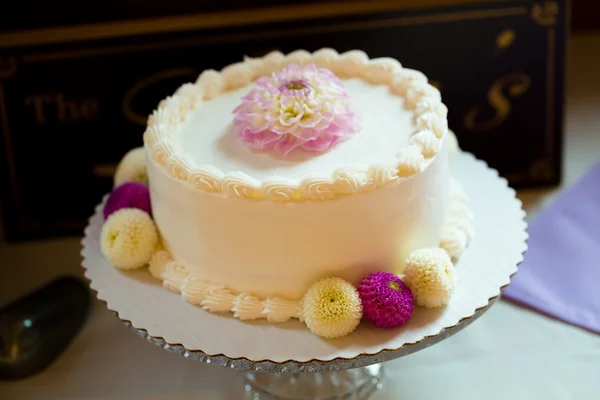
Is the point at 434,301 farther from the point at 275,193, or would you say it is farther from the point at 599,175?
the point at 599,175

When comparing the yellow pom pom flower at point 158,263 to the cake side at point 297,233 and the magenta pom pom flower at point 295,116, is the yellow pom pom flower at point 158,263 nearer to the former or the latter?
the cake side at point 297,233

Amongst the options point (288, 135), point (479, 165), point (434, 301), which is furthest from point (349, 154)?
point (479, 165)

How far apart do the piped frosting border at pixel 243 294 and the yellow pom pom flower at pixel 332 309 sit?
0.05m

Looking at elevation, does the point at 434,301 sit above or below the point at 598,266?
above

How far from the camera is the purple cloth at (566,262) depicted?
179cm

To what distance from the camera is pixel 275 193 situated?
4.33 ft

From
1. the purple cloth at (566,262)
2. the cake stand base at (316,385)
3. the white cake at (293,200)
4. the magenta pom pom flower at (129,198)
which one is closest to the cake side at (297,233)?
the white cake at (293,200)

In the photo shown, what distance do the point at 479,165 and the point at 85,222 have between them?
1.04 m

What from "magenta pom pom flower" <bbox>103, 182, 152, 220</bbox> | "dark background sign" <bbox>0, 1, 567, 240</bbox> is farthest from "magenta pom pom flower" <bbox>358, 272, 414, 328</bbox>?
"dark background sign" <bbox>0, 1, 567, 240</bbox>

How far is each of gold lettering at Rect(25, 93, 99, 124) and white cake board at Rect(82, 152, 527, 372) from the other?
20.2 inches

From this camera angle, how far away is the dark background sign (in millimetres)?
1955

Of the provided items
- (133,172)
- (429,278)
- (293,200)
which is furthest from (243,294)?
(133,172)

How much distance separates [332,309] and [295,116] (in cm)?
36

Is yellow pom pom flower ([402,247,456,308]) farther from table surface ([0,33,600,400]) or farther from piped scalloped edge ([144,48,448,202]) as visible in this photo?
table surface ([0,33,600,400])
